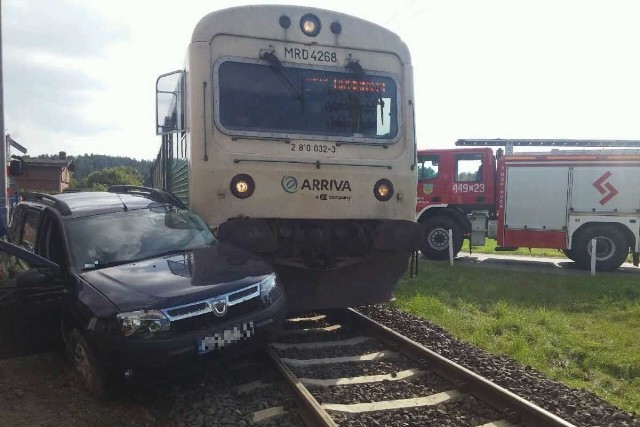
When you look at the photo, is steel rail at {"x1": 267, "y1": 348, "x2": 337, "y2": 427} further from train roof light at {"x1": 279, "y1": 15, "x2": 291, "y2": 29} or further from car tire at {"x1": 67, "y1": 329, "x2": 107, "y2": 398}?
train roof light at {"x1": 279, "y1": 15, "x2": 291, "y2": 29}

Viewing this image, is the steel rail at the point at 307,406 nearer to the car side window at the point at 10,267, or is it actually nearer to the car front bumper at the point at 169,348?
the car front bumper at the point at 169,348

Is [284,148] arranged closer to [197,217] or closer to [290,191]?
[290,191]

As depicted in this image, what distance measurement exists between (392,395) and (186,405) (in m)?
1.62

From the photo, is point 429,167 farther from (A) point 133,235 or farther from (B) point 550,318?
(A) point 133,235

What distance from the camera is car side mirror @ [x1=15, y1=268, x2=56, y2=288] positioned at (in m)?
4.68

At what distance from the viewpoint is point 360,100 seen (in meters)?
6.46

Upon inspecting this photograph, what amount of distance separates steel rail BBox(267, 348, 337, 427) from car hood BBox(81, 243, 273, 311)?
83 centimetres

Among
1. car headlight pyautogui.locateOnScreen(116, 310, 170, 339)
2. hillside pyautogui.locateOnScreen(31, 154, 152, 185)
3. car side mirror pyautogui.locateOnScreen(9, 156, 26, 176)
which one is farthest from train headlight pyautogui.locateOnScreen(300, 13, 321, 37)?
hillside pyautogui.locateOnScreen(31, 154, 152, 185)

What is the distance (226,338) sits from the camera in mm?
4293

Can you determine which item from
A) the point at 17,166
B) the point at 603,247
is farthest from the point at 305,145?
the point at 603,247

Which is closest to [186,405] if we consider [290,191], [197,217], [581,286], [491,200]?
[197,217]

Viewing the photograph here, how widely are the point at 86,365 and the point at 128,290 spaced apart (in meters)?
0.79

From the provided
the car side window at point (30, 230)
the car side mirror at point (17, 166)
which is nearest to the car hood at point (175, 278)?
the car side window at point (30, 230)

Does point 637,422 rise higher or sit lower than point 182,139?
lower
